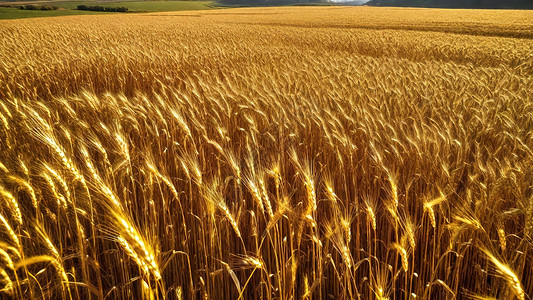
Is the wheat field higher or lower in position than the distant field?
lower

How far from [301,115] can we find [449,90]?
2.11 m

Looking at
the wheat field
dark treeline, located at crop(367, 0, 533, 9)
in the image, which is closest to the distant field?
the wheat field

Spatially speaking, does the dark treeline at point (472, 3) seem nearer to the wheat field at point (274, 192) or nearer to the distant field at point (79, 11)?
the distant field at point (79, 11)

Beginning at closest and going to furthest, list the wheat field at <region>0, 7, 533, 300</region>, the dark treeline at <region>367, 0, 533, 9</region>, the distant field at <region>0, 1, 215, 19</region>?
1. the wheat field at <region>0, 7, 533, 300</region>
2. the distant field at <region>0, 1, 215, 19</region>
3. the dark treeline at <region>367, 0, 533, 9</region>

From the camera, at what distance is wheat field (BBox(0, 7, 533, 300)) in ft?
4.14

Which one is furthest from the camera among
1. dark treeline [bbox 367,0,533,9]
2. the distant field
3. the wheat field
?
dark treeline [bbox 367,0,533,9]

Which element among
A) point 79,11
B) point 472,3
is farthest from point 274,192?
point 472,3

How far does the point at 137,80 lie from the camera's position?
5.68m

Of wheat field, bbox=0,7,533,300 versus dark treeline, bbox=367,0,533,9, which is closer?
wheat field, bbox=0,7,533,300

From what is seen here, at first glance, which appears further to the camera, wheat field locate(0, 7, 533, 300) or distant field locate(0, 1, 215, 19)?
distant field locate(0, 1, 215, 19)

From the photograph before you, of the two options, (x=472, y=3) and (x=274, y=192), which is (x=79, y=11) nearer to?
(x=274, y=192)

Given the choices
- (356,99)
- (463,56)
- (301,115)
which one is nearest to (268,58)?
(356,99)

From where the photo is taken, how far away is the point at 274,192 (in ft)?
6.82

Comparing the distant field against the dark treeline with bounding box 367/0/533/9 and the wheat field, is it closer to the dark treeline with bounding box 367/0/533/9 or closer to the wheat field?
the wheat field
